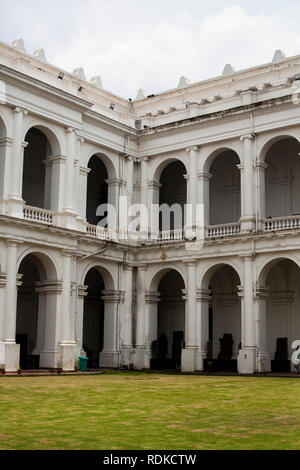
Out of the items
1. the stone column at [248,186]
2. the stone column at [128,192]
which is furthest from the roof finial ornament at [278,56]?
the stone column at [128,192]

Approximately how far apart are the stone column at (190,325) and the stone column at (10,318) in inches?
293

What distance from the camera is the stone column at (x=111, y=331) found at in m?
28.2

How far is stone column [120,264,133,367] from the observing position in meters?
28.6

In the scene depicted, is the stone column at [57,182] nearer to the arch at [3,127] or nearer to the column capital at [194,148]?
the arch at [3,127]

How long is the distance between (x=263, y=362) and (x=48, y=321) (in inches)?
333

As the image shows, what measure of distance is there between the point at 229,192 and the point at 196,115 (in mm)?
4208

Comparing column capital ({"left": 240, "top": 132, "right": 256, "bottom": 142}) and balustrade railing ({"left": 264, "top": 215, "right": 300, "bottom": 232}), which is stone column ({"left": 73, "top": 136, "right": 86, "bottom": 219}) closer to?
column capital ({"left": 240, "top": 132, "right": 256, "bottom": 142})

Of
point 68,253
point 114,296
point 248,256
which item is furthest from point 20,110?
point 248,256

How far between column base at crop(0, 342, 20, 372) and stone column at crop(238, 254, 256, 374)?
869 cm

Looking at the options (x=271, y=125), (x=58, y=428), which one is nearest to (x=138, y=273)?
(x=271, y=125)

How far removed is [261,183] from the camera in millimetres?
27078

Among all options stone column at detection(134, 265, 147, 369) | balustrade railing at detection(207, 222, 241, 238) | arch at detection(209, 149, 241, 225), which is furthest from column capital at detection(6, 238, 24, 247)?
arch at detection(209, 149, 241, 225)

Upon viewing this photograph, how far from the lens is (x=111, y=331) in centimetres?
2853

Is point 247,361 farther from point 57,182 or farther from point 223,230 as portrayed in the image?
point 57,182
